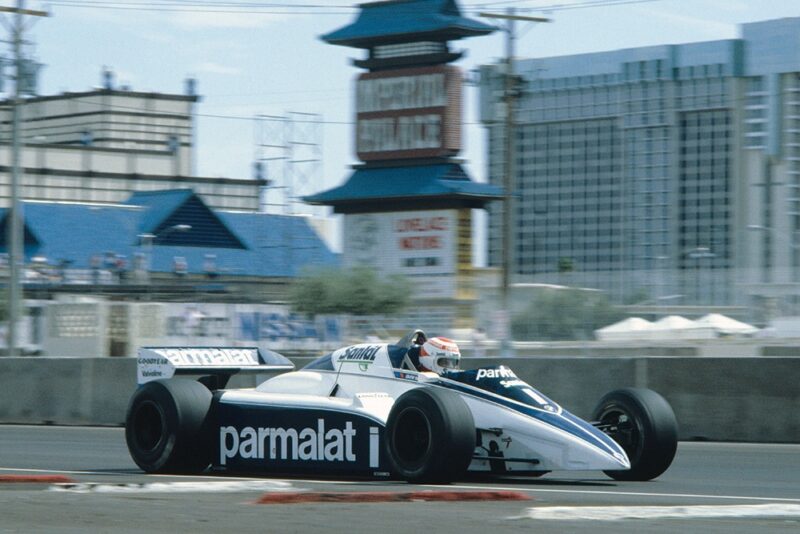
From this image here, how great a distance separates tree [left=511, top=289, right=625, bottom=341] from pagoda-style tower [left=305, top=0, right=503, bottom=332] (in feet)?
84.0

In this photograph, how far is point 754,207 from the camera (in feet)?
500

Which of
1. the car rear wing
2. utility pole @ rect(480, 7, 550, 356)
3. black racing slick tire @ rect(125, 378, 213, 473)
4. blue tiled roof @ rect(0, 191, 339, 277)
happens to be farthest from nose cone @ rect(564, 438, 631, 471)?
blue tiled roof @ rect(0, 191, 339, 277)

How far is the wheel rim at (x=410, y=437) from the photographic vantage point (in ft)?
37.6

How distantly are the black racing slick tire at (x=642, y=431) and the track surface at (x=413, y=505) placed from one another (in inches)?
7.4

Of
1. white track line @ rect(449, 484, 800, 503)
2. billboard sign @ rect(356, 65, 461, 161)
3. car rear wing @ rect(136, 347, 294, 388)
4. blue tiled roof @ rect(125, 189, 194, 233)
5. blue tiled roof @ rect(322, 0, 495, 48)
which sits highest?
blue tiled roof @ rect(322, 0, 495, 48)

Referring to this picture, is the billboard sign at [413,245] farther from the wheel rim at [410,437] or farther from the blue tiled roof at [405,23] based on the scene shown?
the wheel rim at [410,437]

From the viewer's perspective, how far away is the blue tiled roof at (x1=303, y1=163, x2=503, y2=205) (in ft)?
207

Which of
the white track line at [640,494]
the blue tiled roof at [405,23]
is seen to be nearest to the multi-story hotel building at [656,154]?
the blue tiled roof at [405,23]

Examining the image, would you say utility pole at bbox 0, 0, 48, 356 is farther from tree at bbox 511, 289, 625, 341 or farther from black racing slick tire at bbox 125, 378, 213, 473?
black racing slick tire at bbox 125, 378, 213, 473

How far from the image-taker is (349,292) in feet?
236

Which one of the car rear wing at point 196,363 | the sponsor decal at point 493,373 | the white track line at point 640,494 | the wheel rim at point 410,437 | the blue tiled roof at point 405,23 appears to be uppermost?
the blue tiled roof at point 405,23

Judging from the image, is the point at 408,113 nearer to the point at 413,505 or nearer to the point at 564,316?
the point at 564,316

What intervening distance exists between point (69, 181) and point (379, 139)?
5195 cm

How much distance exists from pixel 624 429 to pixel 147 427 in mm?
4337
